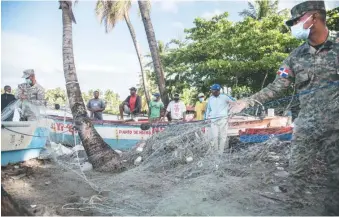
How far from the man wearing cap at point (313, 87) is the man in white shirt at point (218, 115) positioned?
6.53 ft

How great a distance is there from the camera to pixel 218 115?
6477 millimetres

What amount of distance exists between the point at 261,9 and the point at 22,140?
20934 millimetres

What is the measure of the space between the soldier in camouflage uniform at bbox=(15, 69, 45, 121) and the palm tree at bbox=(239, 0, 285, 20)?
1964cm

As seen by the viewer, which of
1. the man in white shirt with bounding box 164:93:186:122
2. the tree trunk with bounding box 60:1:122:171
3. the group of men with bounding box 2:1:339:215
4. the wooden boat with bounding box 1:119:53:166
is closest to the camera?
the group of men with bounding box 2:1:339:215

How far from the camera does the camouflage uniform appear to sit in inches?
121

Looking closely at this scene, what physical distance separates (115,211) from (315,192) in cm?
220

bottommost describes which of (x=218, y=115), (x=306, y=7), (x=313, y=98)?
(x=218, y=115)

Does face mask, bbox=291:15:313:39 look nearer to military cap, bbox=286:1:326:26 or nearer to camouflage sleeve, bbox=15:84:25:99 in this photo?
military cap, bbox=286:1:326:26

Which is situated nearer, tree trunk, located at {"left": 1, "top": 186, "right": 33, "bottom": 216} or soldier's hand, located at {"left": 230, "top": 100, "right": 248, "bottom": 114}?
tree trunk, located at {"left": 1, "top": 186, "right": 33, "bottom": 216}

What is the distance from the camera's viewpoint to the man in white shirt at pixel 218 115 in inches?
215

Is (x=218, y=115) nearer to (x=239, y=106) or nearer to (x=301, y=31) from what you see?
(x=239, y=106)

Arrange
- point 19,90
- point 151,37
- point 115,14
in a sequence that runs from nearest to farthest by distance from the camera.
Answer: point 19,90 → point 151,37 → point 115,14

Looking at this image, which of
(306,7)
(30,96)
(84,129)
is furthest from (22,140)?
(306,7)

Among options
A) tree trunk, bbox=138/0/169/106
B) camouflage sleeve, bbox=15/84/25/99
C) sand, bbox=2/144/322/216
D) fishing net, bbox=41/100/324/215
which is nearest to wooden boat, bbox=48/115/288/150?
tree trunk, bbox=138/0/169/106
